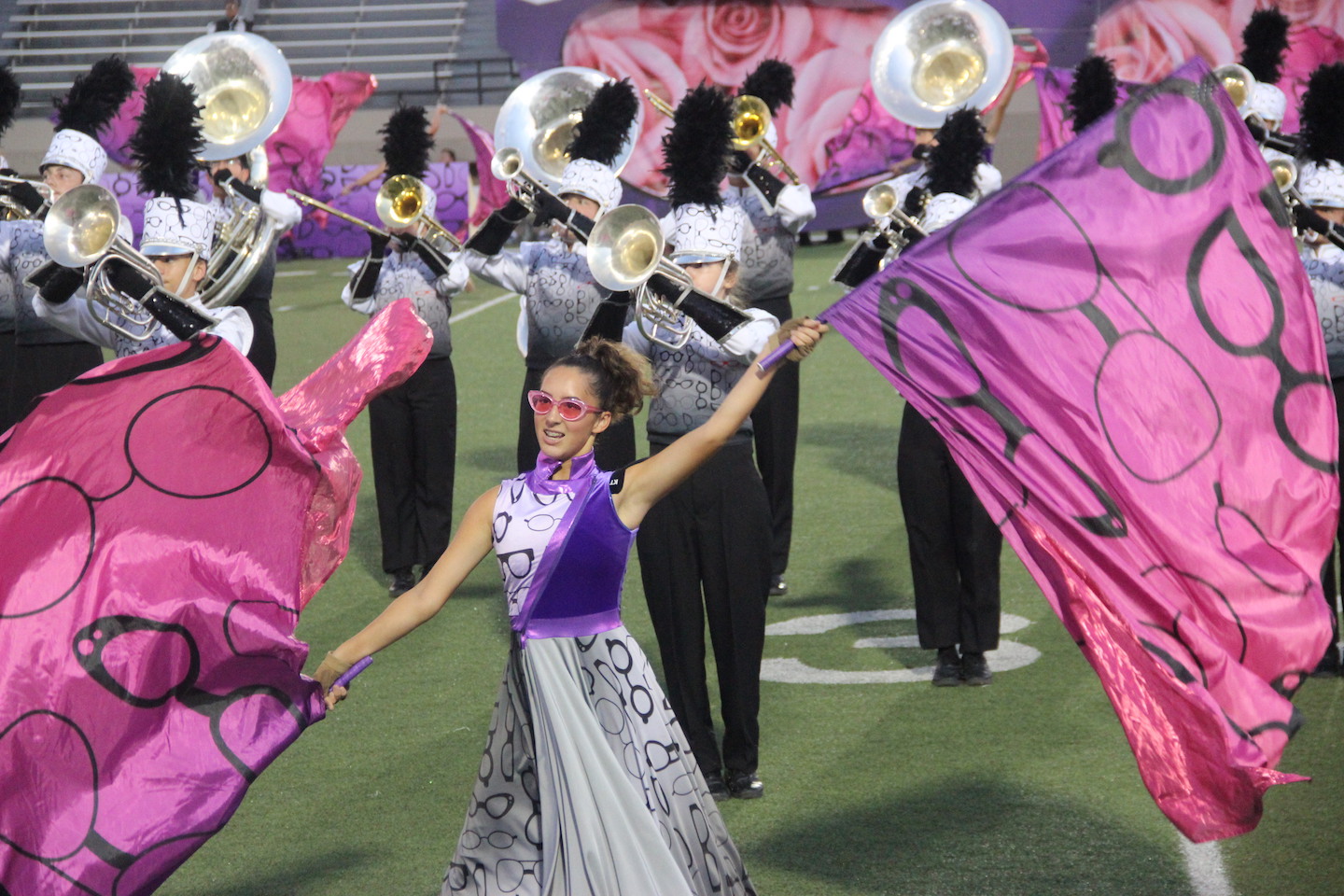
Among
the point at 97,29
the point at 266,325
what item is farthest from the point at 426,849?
the point at 97,29

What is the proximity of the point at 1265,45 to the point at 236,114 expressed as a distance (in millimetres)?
7051

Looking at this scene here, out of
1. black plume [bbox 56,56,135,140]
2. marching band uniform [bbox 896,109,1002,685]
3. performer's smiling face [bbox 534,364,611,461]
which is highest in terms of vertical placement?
performer's smiling face [bbox 534,364,611,461]

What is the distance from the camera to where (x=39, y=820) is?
3.57m

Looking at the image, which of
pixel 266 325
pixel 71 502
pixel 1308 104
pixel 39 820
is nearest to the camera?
pixel 39 820

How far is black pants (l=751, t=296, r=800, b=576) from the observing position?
7570 millimetres

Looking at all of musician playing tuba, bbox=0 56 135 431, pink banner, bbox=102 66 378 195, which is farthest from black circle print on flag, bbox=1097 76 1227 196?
pink banner, bbox=102 66 378 195

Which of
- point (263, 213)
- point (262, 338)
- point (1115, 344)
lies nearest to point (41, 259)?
point (263, 213)

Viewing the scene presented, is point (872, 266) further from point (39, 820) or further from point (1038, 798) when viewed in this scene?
point (39, 820)

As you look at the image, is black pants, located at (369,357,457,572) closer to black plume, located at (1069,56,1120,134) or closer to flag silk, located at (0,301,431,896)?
black plume, located at (1069,56,1120,134)

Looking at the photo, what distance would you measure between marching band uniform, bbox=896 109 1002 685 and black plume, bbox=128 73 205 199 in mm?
2865

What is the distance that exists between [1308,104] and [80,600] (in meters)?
4.83

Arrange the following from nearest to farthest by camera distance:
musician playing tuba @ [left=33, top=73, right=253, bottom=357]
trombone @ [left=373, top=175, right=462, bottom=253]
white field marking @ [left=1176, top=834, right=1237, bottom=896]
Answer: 1. white field marking @ [left=1176, top=834, right=1237, bottom=896]
2. musician playing tuba @ [left=33, top=73, right=253, bottom=357]
3. trombone @ [left=373, top=175, right=462, bottom=253]

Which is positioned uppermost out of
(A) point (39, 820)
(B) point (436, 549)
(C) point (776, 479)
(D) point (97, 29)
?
(A) point (39, 820)

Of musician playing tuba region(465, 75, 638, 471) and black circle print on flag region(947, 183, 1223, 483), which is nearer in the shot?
black circle print on flag region(947, 183, 1223, 483)
